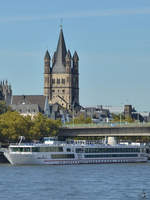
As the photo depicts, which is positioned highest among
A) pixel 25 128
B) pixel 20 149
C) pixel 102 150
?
pixel 25 128

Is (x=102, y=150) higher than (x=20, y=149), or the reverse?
(x=102, y=150)

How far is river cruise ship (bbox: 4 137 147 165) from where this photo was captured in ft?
379

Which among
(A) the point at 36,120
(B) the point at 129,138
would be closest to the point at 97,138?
(B) the point at 129,138

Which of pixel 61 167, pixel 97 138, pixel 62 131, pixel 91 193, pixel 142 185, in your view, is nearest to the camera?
pixel 91 193

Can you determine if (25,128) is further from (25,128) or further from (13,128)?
(13,128)

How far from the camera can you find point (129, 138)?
178375 millimetres

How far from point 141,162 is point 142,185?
39079 millimetres

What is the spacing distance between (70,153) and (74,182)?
3095cm

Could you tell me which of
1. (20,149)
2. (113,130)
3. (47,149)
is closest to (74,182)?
(20,149)

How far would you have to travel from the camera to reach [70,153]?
Result: 392ft

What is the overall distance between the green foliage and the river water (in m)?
26.3

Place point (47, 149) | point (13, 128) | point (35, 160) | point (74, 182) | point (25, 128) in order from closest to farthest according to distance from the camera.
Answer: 1. point (74, 182)
2. point (35, 160)
3. point (47, 149)
4. point (13, 128)
5. point (25, 128)

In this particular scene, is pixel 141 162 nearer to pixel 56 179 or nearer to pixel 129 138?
pixel 56 179

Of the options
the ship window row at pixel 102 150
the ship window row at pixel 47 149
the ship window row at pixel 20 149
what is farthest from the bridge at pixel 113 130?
the ship window row at pixel 20 149
